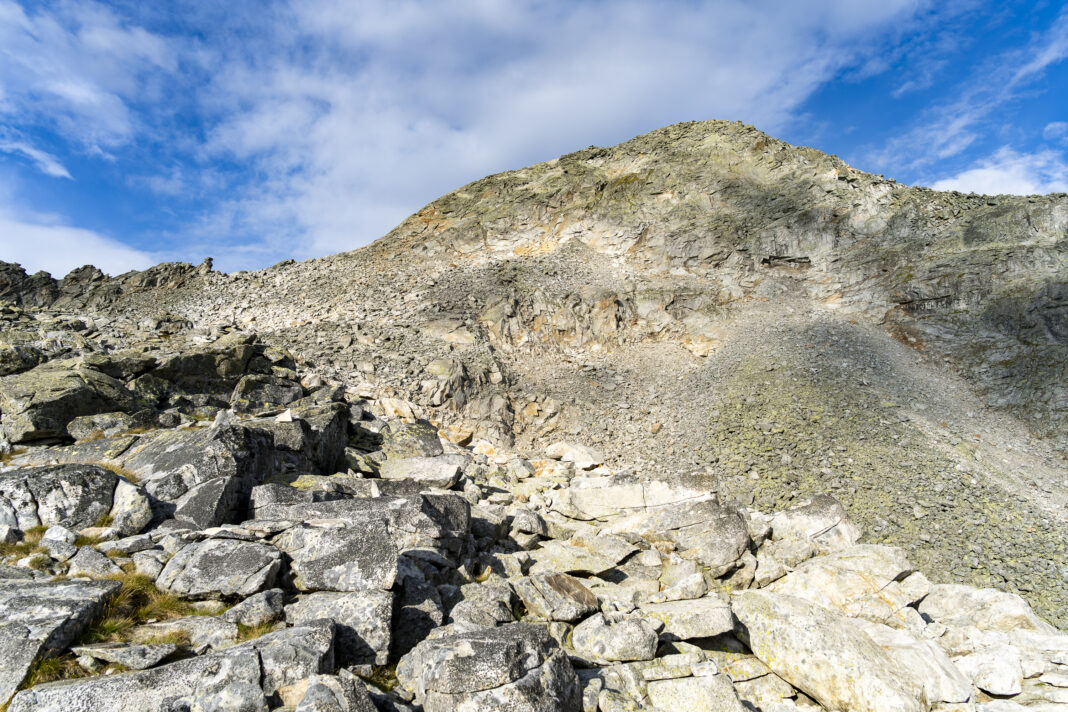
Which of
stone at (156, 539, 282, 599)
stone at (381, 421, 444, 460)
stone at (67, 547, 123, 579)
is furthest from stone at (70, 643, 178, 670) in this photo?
stone at (381, 421, 444, 460)

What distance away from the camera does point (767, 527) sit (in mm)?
12570

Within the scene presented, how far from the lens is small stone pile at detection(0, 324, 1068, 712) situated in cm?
485

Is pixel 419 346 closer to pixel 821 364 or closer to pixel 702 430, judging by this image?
pixel 702 430

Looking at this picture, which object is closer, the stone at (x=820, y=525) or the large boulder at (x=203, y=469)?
the large boulder at (x=203, y=469)

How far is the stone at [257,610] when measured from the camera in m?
5.66

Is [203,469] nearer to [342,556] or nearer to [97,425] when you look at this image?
[342,556]

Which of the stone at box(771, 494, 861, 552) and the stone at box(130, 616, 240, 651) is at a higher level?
the stone at box(130, 616, 240, 651)

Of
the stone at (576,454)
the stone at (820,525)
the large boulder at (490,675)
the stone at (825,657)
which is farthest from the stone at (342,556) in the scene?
the stone at (576,454)

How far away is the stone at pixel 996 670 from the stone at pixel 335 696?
883 cm

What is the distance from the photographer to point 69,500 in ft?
25.3

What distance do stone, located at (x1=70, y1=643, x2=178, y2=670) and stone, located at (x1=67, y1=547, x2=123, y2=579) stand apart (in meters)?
1.67

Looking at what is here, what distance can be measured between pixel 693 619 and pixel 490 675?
370 centimetres

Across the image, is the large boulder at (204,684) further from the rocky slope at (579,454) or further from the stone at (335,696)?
the stone at (335,696)

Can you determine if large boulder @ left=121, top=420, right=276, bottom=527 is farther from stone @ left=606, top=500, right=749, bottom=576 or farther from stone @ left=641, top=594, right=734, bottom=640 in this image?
stone @ left=606, top=500, right=749, bottom=576
